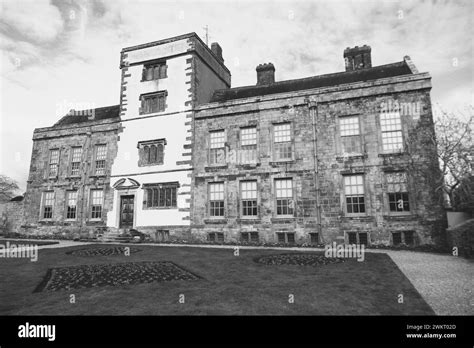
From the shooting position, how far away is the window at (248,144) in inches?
802

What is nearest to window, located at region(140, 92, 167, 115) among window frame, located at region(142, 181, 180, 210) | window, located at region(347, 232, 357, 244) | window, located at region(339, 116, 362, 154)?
window frame, located at region(142, 181, 180, 210)

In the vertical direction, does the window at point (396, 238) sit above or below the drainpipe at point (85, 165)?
below

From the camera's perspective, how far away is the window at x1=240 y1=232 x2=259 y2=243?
1931 centimetres

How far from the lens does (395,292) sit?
712 centimetres

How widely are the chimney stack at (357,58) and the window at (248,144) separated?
9.03 metres

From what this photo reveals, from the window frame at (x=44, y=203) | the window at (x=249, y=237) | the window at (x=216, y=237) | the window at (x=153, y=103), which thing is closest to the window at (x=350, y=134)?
the window at (x=249, y=237)

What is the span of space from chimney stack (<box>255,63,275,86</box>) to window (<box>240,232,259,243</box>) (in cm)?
1233

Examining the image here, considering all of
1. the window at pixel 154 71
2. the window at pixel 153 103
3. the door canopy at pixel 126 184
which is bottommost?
the door canopy at pixel 126 184

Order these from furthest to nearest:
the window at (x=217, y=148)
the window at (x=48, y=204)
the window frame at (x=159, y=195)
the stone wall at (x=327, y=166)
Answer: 1. the window at (x=48, y=204)
2. the window frame at (x=159, y=195)
3. the window at (x=217, y=148)
4. the stone wall at (x=327, y=166)

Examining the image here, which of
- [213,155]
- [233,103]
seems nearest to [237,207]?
[213,155]

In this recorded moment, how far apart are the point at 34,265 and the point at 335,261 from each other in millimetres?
10762

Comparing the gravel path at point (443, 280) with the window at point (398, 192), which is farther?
the window at point (398, 192)

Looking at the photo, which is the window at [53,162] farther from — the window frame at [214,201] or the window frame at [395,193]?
the window frame at [395,193]

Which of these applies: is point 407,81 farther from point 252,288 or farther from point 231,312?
point 231,312
